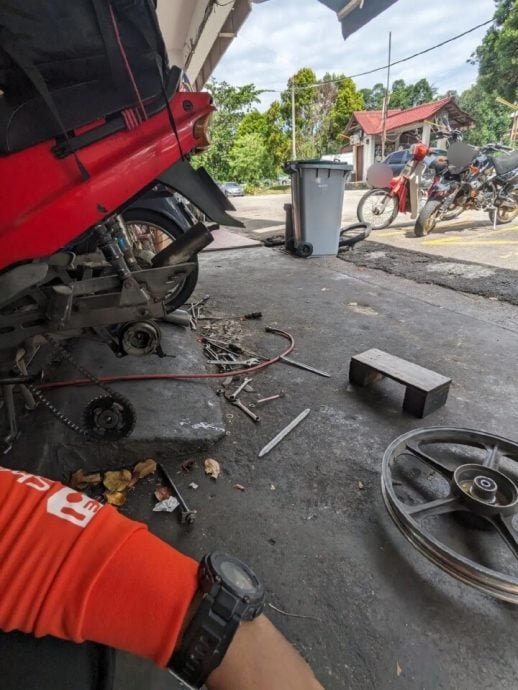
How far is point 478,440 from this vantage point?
1.83 m

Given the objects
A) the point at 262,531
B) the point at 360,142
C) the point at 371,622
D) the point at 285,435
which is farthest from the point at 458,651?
the point at 360,142

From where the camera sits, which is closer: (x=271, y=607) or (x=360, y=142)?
(x=271, y=607)

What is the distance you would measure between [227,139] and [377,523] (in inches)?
686

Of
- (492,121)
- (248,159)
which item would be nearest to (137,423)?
(248,159)

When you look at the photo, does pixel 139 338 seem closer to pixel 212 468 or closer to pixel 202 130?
pixel 212 468

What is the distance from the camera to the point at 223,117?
15625 mm

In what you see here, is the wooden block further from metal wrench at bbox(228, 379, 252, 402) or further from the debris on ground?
the debris on ground

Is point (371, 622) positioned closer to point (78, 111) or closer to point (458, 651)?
point (458, 651)

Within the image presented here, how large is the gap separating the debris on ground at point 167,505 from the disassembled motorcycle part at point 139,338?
83 centimetres

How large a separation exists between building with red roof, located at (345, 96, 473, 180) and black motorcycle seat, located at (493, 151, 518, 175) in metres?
22.6

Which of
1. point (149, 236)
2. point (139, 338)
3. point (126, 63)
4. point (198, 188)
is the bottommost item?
point (139, 338)

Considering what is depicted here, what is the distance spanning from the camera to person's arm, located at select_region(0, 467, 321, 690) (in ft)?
1.87

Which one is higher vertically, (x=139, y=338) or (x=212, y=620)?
(x=212, y=620)

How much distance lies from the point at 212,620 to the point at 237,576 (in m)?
0.10
